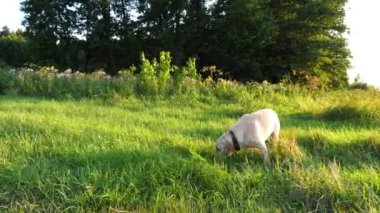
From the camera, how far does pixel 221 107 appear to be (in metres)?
10.5

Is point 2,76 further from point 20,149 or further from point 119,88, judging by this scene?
point 20,149

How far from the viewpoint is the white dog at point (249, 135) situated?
5.87 metres

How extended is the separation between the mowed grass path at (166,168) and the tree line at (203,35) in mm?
18414

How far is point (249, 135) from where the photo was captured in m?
6.00

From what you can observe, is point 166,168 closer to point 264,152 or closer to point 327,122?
point 264,152

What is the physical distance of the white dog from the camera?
5.87 metres

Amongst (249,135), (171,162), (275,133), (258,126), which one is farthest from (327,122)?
(171,162)

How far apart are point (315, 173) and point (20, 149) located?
342 centimetres

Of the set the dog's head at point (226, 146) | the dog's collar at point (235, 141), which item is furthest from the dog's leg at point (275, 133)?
the dog's head at point (226, 146)

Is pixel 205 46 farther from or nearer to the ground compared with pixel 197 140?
farther from the ground

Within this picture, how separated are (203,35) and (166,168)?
23.3 metres

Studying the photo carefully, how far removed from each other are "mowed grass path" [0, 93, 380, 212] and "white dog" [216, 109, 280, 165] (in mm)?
128

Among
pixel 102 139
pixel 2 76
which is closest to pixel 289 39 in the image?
pixel 2 76

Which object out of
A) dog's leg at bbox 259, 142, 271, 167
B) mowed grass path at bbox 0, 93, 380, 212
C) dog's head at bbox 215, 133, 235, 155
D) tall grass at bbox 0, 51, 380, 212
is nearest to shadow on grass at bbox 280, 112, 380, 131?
tall grass at bbox 0, 51, 380, 212
